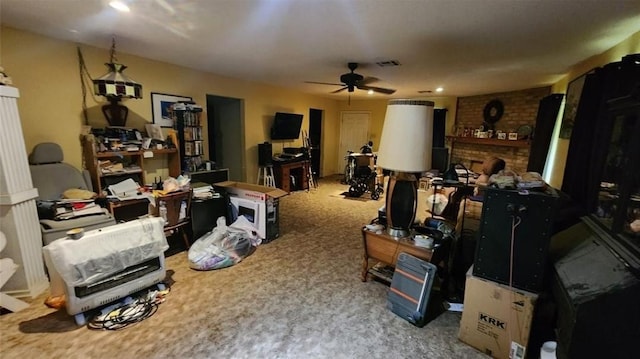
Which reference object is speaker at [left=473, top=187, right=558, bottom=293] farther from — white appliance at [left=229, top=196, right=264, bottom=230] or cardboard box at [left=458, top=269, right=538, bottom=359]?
white appliance at [left=229, top=196, right=264, bottom=230]

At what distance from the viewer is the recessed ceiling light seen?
6.22 ft

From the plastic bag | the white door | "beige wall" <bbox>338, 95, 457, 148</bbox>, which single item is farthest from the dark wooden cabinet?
the white door

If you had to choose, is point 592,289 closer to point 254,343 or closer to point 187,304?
point 254,343

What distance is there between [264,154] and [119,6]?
351 centimetres

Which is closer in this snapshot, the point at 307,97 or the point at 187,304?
the point at 187,304

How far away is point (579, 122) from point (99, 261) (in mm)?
3944

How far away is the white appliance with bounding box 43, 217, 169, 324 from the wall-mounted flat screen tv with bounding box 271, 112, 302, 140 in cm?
368

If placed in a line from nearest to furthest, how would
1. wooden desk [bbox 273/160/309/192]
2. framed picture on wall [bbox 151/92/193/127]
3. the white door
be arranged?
1. framed picture on wall [bbox 151/92/193/127]
2. wooden desk [bbox 273/160/309/192]
3. the white door

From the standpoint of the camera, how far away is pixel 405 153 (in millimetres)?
2146

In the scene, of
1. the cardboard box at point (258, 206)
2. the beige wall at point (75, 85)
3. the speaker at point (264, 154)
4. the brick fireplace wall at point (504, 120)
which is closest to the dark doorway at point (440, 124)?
the brick fireplace wall at point (504, 120)

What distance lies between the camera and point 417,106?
209 cm

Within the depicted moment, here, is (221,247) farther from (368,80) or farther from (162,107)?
(368,80)

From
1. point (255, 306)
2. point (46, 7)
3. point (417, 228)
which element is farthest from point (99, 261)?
point (417, 228)

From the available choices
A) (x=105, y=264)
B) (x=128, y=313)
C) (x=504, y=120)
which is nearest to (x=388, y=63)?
(x=105, y=264)
